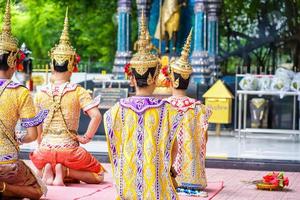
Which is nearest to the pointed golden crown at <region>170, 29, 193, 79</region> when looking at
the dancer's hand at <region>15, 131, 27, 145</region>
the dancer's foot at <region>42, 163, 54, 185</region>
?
the dancer's foot at <region>42, 163, 54, 185</region>

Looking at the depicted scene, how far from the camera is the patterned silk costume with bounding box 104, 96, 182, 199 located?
20.4 feet

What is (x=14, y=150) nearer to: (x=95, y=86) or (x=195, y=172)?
(x=195, y=172)

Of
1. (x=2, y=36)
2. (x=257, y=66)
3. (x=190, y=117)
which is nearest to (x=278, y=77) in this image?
(x=257, y=66)

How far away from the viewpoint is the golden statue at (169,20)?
19.0 metres

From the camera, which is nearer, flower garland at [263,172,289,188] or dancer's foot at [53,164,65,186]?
dancer's foot at [53,164,65,186]

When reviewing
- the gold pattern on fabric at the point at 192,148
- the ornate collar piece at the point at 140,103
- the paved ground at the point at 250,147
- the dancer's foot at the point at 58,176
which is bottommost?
the paved ground at the point at 250,147

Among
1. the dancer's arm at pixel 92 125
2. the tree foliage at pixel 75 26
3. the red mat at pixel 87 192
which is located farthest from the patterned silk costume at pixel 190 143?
the tree foliage at pixel 75 26

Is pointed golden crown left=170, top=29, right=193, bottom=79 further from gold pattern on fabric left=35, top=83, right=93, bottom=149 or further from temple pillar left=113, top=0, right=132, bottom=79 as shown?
temple pillar left=113, top=0, right=132, bottom=79

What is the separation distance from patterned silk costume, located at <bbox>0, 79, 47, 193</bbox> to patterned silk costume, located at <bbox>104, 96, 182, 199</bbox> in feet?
3.12

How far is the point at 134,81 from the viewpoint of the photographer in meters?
6.40

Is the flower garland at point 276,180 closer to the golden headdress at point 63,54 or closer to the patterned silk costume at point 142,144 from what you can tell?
the golden headdress at point 63,54

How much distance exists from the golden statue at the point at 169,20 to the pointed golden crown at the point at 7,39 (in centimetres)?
1205

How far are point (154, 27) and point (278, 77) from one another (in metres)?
4.98

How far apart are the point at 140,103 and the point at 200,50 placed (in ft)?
40.7
